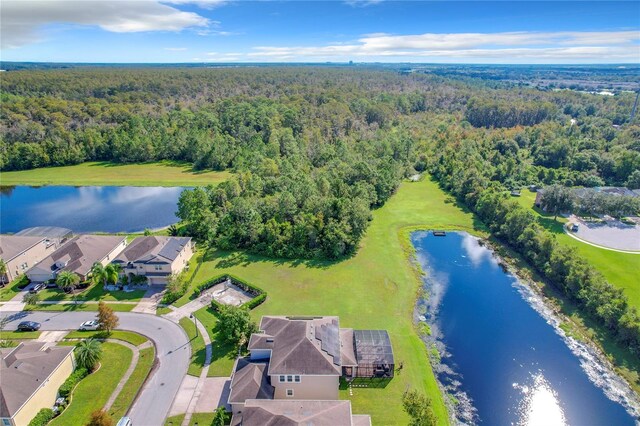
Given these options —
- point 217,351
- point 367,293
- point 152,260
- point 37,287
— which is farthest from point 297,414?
point 37,287

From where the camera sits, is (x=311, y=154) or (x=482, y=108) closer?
(x=311, y=154)

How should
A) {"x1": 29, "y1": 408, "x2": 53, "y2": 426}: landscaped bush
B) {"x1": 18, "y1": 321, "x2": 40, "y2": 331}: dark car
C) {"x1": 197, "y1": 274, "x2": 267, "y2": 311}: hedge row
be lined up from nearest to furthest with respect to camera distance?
{"x1": 29, "y1": 408, "x2": 53, "y2": 426}: landscaped bush → {"x1": 18, "y1": 321, "x2": 40, "y2": 331}: dark car → {"x1": 197, "y1": 274, "x2": 267, "y2": 311}: hedge row

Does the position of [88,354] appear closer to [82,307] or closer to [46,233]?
[82,307]

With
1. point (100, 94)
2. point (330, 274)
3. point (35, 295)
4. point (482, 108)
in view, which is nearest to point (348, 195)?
point (330, 274)

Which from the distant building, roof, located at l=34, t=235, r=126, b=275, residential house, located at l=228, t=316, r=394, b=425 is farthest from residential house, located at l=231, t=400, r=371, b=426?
the distant building

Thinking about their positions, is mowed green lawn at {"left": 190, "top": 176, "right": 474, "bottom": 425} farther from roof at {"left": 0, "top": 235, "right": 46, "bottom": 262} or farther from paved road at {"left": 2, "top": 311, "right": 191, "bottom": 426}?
roof at {"left": 0, "top": 235, "right": 46, "bottom": 262}

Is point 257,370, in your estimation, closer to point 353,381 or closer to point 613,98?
point 353,381
